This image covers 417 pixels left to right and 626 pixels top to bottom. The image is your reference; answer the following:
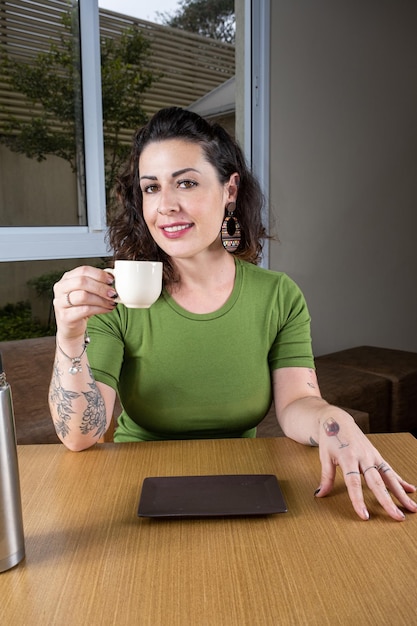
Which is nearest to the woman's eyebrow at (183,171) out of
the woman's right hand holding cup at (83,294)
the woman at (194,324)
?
the woman at (194,324)

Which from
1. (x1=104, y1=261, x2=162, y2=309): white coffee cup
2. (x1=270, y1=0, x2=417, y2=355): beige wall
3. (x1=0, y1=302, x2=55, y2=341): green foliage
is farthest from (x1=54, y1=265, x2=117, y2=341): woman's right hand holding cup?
(x1=270, y1=0, x2=417, y2=355): beige wall

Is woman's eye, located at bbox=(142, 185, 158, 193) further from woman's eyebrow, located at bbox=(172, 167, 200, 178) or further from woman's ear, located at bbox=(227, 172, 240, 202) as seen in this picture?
woman's ear, located at bbox=(227, 172, 240, 202)

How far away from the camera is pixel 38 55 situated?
2.84m

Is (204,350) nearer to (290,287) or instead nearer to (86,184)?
(290,287)

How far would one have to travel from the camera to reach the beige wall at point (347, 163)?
344 centimetres

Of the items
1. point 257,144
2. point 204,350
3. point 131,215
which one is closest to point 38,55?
point 257,144

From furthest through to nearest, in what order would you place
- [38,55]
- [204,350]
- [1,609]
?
1. [38,55]
2. [204,350]
3. [1,609]

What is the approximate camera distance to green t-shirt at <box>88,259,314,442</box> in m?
1.30

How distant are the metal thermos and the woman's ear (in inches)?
37.8

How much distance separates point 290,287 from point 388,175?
298 centimetres

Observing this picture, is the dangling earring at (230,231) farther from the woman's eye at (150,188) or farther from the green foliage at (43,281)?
the green foliage at (43,281)

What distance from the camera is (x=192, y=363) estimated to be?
132cm

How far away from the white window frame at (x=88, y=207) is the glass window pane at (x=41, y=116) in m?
0.06

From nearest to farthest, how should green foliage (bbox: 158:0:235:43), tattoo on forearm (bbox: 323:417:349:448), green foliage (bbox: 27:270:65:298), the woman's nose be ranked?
tattoo on forearm (bbox: 323:417:349:448) < the woman's nose < green foliage (bbox: 27:270:65:298) < green foliage (bbox: 158:0:235:43)
